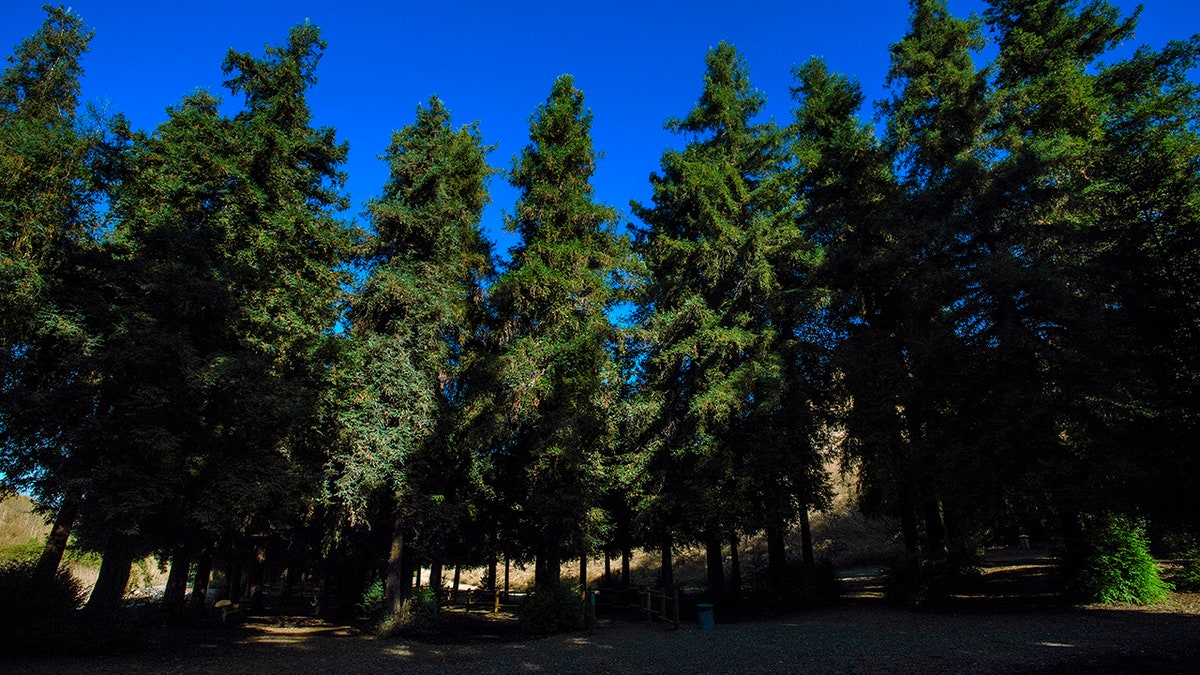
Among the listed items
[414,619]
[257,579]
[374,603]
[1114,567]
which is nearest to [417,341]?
[414,619]

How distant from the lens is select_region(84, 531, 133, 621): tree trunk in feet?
42.6

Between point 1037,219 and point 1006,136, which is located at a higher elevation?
point 1006,136

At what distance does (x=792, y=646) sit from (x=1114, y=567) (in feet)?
30.4

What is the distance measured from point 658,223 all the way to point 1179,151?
15.6 metres

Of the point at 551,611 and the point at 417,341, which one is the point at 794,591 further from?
the point at 417,341

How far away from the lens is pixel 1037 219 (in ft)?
51.6

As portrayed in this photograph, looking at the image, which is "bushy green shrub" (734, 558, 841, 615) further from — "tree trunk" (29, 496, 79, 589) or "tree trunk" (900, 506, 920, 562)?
"tree trunk" (29, 496, 79, 589)

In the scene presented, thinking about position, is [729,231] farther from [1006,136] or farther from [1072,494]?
[1072,494]

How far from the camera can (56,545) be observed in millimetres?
13922

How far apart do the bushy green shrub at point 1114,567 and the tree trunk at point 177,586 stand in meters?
27.5

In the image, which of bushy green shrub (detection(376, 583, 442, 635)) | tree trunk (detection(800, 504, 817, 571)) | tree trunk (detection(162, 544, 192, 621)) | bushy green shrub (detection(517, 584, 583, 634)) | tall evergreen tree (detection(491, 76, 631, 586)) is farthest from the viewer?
tree trunk (detection(800, 504, 817, 571))

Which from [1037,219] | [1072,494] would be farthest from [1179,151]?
[1072,494]

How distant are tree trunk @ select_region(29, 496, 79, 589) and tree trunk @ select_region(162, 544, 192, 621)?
489cm

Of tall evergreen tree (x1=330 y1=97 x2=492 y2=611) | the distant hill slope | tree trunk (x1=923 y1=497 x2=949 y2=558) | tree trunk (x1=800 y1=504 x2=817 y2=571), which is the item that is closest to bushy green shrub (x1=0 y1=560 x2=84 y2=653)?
tall evergreen tree (x1=330 y1=97 x2=492 y2=611)
